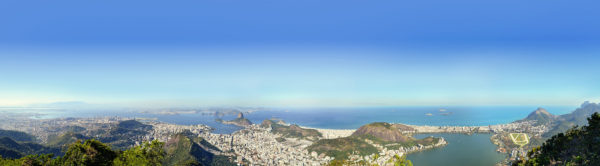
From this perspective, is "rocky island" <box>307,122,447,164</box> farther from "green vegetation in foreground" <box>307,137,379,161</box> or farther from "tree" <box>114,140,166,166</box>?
"tree" <box>114,140,166,166</box>

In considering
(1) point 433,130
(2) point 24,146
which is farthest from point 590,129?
(2) point 24,146

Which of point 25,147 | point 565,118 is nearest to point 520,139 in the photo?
point 565,118

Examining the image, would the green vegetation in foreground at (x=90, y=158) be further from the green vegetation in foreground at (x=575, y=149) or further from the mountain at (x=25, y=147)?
the mountain at (x=25, y=147)

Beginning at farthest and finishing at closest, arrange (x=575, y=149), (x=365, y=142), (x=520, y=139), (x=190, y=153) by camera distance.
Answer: (x=520, y=139), (x=365, y=142), (x=190, y=153), (x=575, y=149)

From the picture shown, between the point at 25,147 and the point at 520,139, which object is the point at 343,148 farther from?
the point at 25,147

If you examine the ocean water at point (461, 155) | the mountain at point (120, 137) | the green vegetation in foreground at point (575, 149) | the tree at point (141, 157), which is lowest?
the ocean water at point (461, 155)

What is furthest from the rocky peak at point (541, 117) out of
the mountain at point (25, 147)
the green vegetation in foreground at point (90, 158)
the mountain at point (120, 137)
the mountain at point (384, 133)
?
the mountain at point (25, 147)

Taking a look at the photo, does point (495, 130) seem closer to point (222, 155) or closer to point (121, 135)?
point (222, 155)
